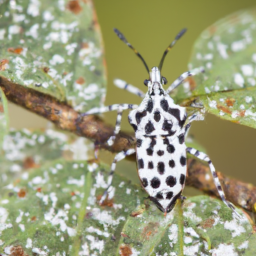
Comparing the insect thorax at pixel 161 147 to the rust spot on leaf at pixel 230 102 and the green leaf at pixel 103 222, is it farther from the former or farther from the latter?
the rust spot on leaf at pixel 230 102

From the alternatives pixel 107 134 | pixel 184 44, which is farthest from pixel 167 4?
pixel 107 134

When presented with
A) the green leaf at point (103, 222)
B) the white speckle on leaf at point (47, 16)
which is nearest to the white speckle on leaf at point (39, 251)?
the green leaf at point (103, 222)

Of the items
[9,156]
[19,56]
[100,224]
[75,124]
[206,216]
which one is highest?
[19,56]

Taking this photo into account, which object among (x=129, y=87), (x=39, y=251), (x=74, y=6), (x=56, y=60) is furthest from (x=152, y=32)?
(x=39, y=251)

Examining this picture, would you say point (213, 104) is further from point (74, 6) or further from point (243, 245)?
point (74, 6)

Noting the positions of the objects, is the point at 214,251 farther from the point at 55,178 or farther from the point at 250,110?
the point at 55,178

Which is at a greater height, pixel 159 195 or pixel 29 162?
pixel 159 195
